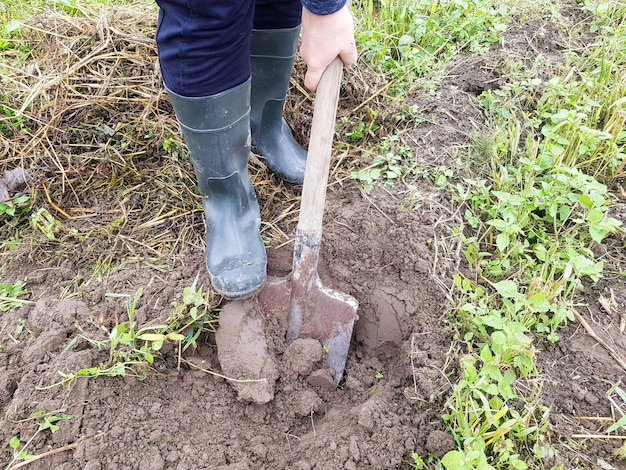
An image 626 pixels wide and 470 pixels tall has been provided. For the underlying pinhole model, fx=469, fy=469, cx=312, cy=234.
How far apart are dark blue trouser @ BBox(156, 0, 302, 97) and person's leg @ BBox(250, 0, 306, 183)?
0.31 m

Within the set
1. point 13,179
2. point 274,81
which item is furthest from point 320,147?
point 13,179

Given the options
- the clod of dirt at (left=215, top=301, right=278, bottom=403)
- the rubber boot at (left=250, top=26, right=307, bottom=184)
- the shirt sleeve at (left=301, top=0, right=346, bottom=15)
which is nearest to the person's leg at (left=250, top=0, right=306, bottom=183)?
the rubber boot at (left=250, top=26, right=307, bottom=184)

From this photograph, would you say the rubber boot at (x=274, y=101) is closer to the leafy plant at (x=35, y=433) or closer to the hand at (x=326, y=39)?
the hand at (x=326, y=39)

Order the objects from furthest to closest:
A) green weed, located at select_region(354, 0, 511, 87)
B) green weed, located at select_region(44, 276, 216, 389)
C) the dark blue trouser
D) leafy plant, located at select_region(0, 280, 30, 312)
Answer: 1. green weed, located at select_region(354, 0, 511, 87)
2. leafy plant, located at select_region(0, 280, 30, 312)
3. green weed, located at select_region(44, 276, 216, 389)
4. the dark blue trouser

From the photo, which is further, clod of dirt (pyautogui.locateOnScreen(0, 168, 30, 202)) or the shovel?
clod of dirt (pyautogui.locateOnScreen(0, 168, 30, 202))

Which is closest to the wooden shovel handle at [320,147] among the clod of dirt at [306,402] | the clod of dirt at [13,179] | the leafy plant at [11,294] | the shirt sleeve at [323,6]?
the shirt sleeve at [323,6]

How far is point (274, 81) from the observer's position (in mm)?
1805

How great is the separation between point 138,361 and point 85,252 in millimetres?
550

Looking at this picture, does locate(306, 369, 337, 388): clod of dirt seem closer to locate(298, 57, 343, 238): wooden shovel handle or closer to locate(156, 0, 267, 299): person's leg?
locate(156, 0, 267, 299): person's leg

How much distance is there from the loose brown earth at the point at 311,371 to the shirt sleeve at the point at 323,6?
0.76 m

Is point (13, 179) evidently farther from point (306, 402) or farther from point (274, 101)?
point (306, 402)

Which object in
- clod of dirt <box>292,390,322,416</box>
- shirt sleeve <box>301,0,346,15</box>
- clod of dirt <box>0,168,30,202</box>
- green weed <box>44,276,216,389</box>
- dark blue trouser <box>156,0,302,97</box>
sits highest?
shirt sleeve <box>301,0,346,15</box>

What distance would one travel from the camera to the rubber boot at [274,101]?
1.69 metres

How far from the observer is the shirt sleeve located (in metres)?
1.22
